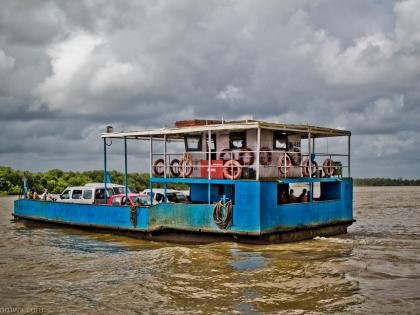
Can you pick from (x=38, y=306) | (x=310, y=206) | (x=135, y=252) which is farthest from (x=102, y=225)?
(x=38, y=306)

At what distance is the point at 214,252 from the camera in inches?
564

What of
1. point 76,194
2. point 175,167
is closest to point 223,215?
point 175,167

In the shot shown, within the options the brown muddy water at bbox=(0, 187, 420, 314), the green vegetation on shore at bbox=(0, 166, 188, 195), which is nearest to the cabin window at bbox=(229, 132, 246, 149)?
the brown muddy water at bbox=(0, 187, 420, 314)

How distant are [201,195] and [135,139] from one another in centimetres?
358

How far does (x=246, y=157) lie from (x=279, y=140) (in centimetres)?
190

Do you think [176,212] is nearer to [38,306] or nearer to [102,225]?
[102,225]

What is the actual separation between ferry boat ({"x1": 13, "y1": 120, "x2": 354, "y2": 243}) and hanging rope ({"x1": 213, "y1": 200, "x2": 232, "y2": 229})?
32mm

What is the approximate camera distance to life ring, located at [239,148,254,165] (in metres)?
16.6

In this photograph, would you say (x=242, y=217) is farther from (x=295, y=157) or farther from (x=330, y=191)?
(x=330, y=191)

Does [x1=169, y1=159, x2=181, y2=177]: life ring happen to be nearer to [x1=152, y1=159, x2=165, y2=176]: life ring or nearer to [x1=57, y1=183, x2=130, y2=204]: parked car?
[x1=152, y1=159, x2=165, y2=176]: life ring

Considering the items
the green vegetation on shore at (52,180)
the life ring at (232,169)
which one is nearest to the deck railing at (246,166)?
the life ring at (232,169)

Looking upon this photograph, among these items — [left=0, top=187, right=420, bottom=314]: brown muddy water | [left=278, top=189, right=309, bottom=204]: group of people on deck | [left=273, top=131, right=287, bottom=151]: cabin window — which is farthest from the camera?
[left=273, top=131, right=287, bottom=151]: cabin window

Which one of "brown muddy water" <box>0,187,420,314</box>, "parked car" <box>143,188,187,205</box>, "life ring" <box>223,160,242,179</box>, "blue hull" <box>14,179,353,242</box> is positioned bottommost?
"brown muddy water" <box>0,187,420,314</box>

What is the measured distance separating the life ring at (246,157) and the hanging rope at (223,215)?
2076 millimetres
